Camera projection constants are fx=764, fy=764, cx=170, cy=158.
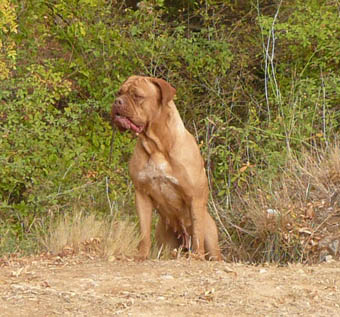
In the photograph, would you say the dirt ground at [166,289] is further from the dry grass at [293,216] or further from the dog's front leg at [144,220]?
the dry grass at [293,216]

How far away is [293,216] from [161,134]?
1564 mm

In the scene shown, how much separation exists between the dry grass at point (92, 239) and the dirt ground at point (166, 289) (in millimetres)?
452

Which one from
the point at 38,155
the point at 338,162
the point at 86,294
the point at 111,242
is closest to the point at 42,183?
the point at 38,155

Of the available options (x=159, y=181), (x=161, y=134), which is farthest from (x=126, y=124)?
(x=159, y=181)

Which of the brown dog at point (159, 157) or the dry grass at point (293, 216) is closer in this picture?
the brown dog at point (159, 157)

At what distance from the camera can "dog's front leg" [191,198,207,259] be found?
244 inches

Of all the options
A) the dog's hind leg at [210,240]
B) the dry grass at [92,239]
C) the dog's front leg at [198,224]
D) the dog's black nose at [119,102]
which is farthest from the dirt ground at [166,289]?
the dog's black nose at [119,102]

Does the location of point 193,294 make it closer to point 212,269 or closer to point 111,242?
point 212,269

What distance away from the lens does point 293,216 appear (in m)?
6.81

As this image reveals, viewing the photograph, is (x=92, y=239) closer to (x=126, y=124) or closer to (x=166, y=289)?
(x=126, y=124)

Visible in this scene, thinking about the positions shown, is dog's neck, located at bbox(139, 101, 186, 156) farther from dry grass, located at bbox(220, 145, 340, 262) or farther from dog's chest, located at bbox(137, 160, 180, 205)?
dry grass, located at bbox(220, 145, 340, 262)

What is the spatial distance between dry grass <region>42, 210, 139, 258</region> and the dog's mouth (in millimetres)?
914

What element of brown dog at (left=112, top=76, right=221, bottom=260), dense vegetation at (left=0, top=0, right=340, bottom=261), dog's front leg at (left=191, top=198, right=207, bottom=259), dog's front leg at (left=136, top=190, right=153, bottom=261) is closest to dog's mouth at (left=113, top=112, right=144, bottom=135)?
brown dog at (left=112, top=76, right=221, bottom=260)

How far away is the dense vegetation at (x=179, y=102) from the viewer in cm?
764
